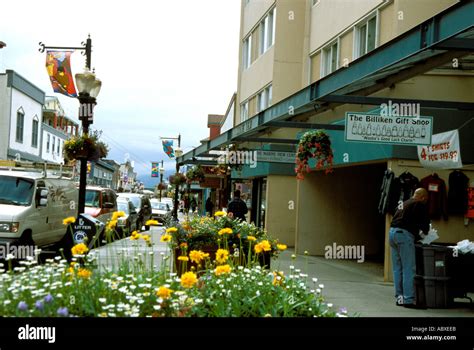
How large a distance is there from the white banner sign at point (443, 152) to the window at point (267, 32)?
39.3 ft

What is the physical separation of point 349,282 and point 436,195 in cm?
219

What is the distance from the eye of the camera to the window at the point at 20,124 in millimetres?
29266

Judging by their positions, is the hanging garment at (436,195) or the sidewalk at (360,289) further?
the hanging garment at (436,195)

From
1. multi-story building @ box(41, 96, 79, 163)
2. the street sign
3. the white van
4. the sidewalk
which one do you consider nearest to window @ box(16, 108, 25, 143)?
multi-story building @ box(41, 96, 79, 163)

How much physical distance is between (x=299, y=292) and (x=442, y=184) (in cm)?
725

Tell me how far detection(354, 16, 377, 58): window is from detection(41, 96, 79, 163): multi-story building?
20.6 metres

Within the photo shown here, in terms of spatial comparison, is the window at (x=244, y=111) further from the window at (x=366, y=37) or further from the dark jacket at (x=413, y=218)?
the dark jacket at (x=413, y=218)

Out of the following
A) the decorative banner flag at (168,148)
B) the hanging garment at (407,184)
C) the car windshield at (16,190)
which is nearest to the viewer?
the hanging garment at (407,184)

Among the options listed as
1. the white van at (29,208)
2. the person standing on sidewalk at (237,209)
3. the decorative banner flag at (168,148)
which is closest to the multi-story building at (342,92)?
the person standing on sidewalk at (237,209)

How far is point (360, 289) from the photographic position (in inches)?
384

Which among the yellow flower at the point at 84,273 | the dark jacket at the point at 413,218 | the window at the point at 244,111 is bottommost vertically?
the yellow flower at the point at 84,273
